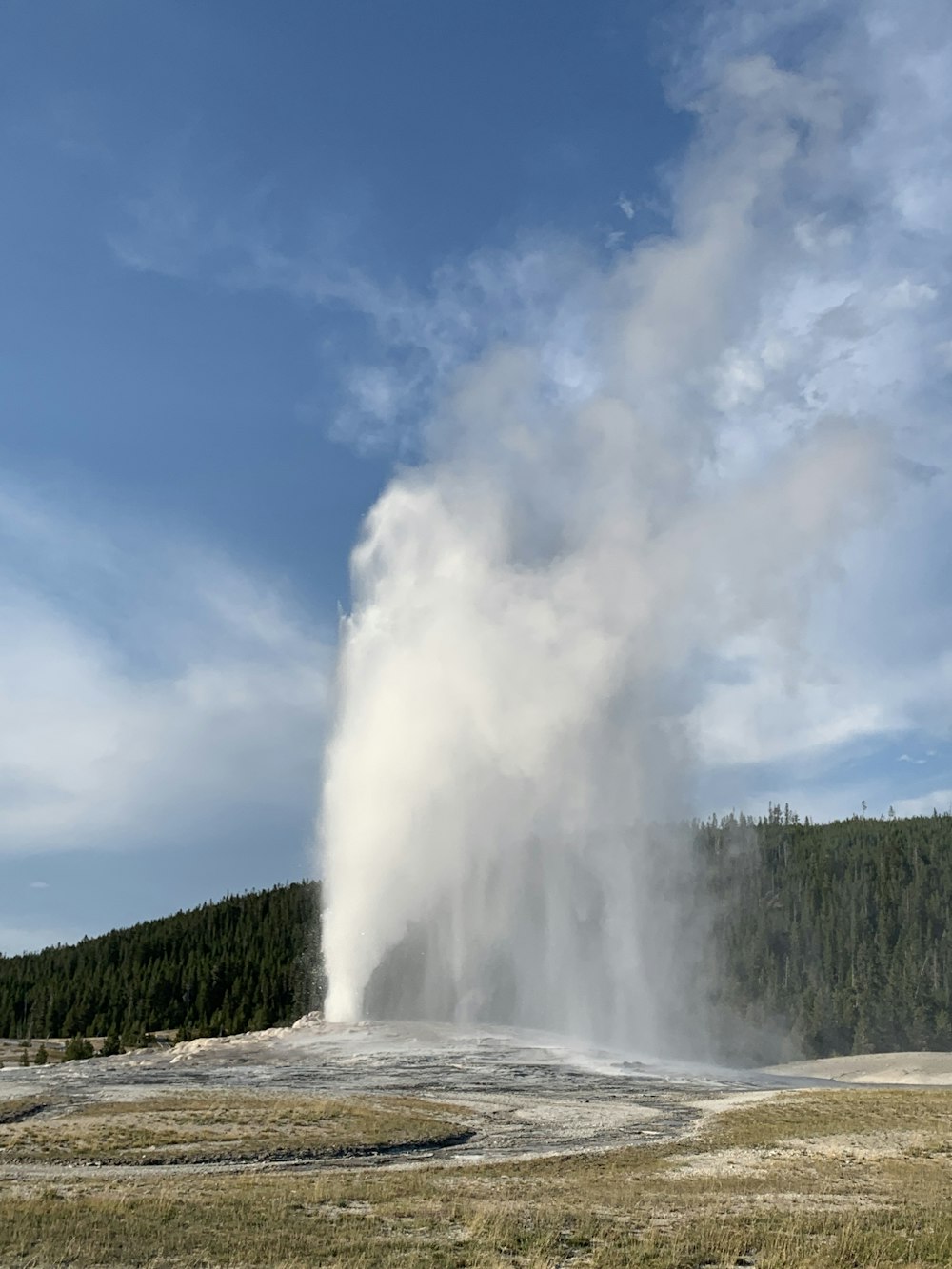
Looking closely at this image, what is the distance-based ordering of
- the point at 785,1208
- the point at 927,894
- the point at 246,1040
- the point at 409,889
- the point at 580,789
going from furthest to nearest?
the point at 927,894 < the point at 580,789 < the point at 409,889 < the point at 246,1040 < the point at 785,1208

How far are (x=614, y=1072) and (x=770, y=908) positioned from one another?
8908 cm

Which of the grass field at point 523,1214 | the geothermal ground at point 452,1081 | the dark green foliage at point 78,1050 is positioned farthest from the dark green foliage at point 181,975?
the grass field at point 523,1214

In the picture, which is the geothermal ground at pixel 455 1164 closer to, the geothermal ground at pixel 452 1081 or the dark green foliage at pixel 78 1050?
the geothermal ground at pixel 452 1081

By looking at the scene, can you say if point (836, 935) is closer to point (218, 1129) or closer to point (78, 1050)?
point (78, 1050)

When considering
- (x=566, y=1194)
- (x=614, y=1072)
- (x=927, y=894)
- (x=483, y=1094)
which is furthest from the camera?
(x=927, y=894)

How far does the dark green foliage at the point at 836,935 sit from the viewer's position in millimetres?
106938

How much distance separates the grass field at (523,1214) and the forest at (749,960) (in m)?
66.6

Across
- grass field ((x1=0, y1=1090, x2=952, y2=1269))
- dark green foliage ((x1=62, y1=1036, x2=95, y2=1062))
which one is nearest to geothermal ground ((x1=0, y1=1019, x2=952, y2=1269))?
grass field ((x1=0, y1=1090, x2=952, y2=1269))

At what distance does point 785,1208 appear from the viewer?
20.6 meters

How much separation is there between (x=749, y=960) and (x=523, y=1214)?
361 ft

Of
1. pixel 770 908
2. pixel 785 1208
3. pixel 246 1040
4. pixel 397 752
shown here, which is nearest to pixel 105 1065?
pixel 246 1040

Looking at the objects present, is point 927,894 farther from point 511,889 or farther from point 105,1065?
point 105,1065

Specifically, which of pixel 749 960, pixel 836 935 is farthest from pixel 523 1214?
pixel 836 935

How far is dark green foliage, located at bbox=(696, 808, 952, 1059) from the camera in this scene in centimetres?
10694
